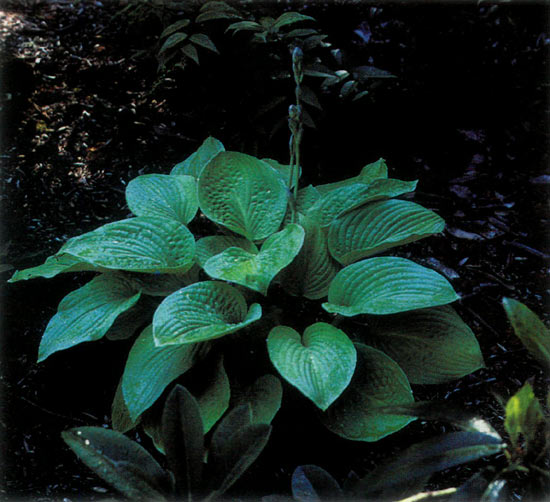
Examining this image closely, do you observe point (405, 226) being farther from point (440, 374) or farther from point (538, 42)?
point (538, 42)

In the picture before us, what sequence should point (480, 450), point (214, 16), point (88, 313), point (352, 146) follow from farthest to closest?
point (352, 146) < point (214, 16) < point (88, 313) < point (480, 450)

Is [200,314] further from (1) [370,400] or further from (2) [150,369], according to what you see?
(1) [370,400]

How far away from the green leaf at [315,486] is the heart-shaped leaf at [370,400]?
0.76ft

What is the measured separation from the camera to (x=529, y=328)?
0.98 meters

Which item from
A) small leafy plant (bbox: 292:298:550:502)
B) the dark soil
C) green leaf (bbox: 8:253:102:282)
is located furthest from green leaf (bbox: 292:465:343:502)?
green leaf (bbox: 8:253:102:282)

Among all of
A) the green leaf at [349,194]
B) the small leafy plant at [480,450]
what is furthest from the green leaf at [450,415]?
the green leaf at [349,194]

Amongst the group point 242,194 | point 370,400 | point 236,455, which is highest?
point 242,194

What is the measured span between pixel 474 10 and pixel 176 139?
1.43m

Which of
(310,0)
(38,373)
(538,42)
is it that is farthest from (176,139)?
(538,42)

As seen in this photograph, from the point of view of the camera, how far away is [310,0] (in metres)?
2.41

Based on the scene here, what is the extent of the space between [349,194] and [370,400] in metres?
0.58

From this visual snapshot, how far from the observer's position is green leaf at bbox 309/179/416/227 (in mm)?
1561

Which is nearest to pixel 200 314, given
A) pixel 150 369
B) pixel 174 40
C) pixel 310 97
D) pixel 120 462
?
pixel 150 369

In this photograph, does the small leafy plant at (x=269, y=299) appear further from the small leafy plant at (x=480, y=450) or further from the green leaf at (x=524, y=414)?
the green leaf at (x=524, y=414)
